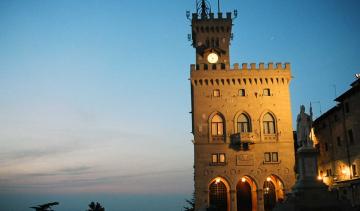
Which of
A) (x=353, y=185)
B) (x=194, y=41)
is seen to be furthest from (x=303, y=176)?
(x=194, y=41)

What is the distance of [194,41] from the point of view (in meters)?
52.5

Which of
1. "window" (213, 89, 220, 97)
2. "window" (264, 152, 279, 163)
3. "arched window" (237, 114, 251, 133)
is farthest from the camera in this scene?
"window" (213, 89, 220, 97)

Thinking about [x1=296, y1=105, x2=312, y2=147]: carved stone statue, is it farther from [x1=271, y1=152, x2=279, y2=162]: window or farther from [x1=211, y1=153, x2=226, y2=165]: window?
[x1=211, y1=153, x2=226, y2=165]: window

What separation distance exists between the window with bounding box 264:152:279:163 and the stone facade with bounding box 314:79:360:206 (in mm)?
6211

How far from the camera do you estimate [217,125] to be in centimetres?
4462

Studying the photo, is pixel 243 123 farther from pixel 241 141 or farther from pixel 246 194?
pixel 246 194

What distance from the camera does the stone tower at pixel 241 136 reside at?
43.1m

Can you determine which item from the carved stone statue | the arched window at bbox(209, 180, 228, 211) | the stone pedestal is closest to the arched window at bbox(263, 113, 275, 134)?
the arched window at bbox(209, 180, 228, 211)

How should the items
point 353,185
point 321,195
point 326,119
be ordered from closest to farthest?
point 321,195 < point 353,185 < point 326,119

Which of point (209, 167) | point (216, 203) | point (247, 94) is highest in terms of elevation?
point (247, 94)

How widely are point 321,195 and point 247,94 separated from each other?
64.4ft

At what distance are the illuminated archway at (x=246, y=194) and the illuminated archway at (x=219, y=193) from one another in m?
1.34

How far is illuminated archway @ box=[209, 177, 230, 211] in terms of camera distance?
1705 inches

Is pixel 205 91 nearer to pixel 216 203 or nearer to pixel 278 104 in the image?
pixel 278 104
